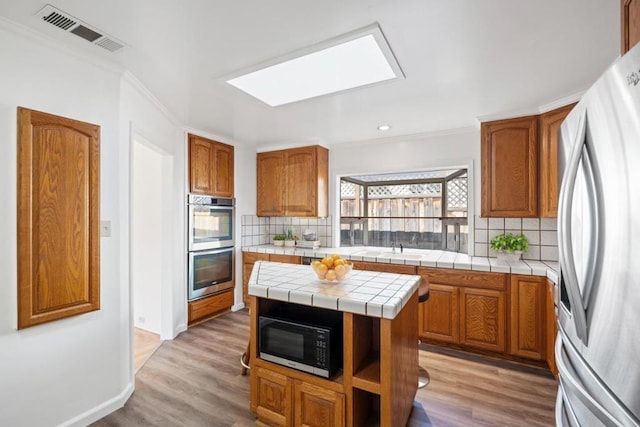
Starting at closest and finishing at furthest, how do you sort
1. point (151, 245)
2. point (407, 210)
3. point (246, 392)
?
point (246, 392) < point (151, 245) < point (407, 210)

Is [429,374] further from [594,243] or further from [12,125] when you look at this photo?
[12,125]

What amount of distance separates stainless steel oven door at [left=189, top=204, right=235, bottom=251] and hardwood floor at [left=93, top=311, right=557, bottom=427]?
113 cm

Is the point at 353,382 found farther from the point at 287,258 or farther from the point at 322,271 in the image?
the point at 287,258

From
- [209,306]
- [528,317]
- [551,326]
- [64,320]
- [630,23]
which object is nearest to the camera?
[630,23]

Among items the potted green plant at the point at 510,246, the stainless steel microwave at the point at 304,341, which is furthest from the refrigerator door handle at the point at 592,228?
the potted green plant at the point at 510,246

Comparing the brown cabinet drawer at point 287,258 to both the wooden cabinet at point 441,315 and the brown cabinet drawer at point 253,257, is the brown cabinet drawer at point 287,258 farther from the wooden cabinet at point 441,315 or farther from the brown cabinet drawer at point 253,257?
the wooden cabinet at point 441,315

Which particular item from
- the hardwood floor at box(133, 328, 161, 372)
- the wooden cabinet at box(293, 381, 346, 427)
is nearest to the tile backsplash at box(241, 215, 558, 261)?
the hardwood floor at box(133, 328, 161, 372)

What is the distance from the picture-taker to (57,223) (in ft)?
5.69

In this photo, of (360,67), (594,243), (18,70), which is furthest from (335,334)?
(18,70)

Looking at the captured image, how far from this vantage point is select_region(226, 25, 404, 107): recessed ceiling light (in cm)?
169

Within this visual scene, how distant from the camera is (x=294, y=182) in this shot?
415 cm

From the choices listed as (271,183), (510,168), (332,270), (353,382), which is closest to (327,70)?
(332,270)

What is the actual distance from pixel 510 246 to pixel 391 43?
2.35 meters

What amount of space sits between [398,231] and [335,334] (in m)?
2.75
